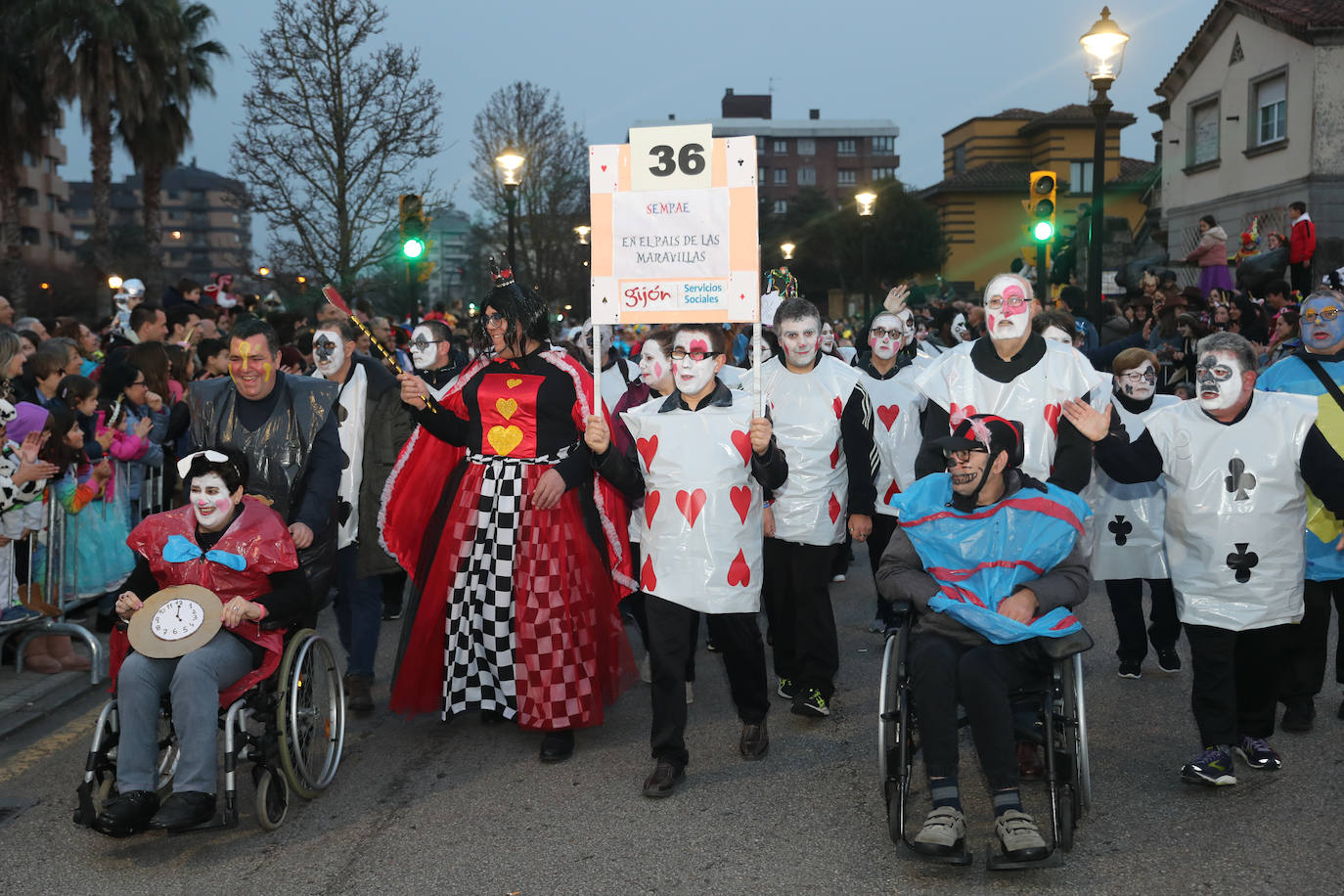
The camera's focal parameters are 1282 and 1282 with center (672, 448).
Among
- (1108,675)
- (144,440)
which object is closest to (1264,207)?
(1108,675)

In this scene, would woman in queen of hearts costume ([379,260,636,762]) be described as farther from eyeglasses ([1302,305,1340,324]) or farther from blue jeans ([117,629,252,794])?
eyeglasses ([1302,305,1340,324])

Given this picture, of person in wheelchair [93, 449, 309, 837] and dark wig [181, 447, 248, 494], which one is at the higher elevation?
dark wig [181, 447, 248, 494]

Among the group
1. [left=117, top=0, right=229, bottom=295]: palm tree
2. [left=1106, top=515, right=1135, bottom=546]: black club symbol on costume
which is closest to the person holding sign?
[left=1106, top=515, right=1135, bottom=546]: black club symbol on costume

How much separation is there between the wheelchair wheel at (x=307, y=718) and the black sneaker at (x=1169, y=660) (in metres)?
4.34

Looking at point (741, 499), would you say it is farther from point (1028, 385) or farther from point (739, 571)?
point (1028, 385)

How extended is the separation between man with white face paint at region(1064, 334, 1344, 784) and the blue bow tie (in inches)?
132

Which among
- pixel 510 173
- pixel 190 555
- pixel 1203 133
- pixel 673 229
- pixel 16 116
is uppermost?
pixel 16 116

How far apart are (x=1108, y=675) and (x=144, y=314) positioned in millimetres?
7429

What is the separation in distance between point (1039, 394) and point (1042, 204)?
1259 centimetres

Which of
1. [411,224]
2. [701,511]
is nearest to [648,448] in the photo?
[701,511]

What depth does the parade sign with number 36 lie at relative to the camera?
5.47 metres

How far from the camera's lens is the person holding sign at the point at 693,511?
17.8 feet

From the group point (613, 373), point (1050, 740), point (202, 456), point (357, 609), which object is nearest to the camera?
point (1050, 740)

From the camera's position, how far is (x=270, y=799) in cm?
481
